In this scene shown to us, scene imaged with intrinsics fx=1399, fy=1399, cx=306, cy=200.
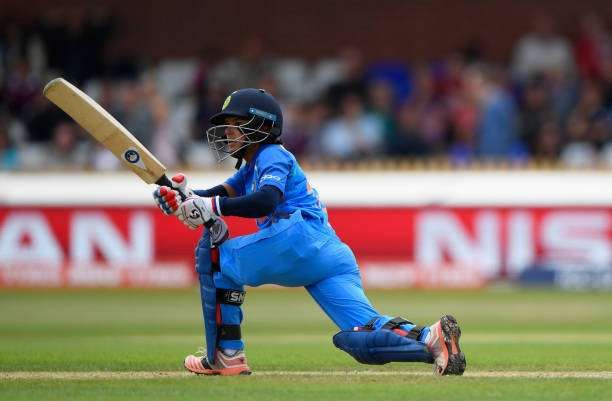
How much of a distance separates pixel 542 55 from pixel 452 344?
1164 cm

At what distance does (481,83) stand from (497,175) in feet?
4.56

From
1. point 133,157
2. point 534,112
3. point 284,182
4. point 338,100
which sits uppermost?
point 338,100

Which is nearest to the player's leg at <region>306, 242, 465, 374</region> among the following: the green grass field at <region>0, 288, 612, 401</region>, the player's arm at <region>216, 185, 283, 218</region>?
the green grass field at <region>0, 288, 612, 401</region>

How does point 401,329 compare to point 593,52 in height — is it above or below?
below

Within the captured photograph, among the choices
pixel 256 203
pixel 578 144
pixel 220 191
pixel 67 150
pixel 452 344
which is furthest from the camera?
pixel 67 150

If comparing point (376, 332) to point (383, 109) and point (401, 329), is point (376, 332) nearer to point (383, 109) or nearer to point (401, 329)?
point (401, 329)

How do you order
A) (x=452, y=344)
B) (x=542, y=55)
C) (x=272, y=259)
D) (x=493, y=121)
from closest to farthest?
(x=452, y=344), (x=272, y=259), (x=493, y=121), (x=542, y=55)

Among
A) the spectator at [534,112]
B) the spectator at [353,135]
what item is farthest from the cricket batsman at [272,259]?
the spectator at [534,112]

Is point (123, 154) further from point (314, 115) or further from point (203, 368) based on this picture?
point (314, 115)

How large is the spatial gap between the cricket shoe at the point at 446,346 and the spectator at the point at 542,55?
10.9 meters

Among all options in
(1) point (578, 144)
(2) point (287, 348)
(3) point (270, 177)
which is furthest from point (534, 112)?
(3) point (270, 177)

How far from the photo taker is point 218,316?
7.05 metres

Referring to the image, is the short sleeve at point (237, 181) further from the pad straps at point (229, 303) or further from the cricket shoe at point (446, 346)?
the cricket shoe at point (446, 346)

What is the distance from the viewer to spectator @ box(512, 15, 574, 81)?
57.6 feet
